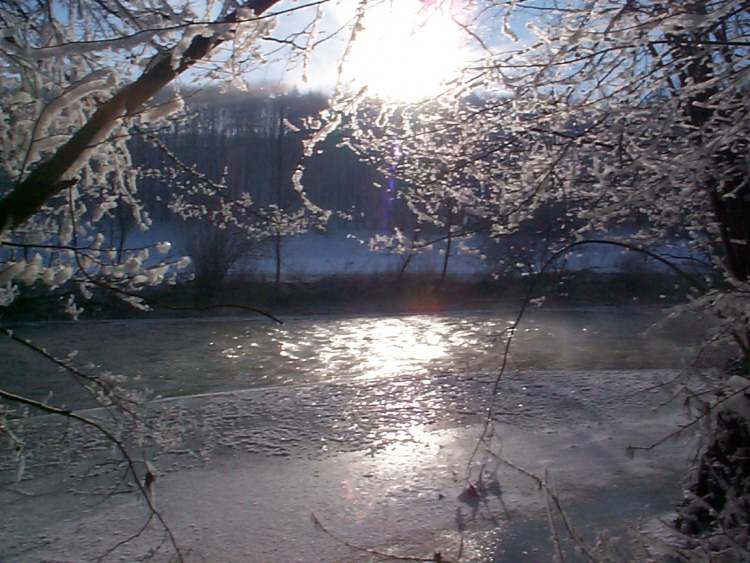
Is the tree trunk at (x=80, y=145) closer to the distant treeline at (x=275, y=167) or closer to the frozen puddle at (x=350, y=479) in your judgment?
the frozen puddle at (x=350, y=479)

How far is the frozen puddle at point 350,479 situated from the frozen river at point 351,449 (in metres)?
0.02

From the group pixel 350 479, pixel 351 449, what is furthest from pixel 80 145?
pixel 351 449

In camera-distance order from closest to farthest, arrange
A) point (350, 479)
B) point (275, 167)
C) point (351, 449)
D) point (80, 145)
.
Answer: point (80, 145) → point (350, 479) → point (351, 449) → point (275, 167)

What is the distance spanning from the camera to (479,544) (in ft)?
18.5

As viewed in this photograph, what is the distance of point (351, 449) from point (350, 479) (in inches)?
39.4

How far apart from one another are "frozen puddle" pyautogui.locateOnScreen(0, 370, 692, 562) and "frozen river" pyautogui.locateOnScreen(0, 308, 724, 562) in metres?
0.02

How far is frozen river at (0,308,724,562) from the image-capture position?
5742 millimetres

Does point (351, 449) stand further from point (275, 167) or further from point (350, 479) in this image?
point (275, 167)

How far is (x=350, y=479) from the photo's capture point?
719 centimetres

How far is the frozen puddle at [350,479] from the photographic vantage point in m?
5.67

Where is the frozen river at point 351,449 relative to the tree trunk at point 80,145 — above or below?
below

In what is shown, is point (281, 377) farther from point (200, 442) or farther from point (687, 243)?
point (687, 243)

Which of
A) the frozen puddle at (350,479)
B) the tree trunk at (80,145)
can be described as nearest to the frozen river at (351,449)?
the frozen puddle at (350,479)

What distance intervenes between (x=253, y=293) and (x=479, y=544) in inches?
650
